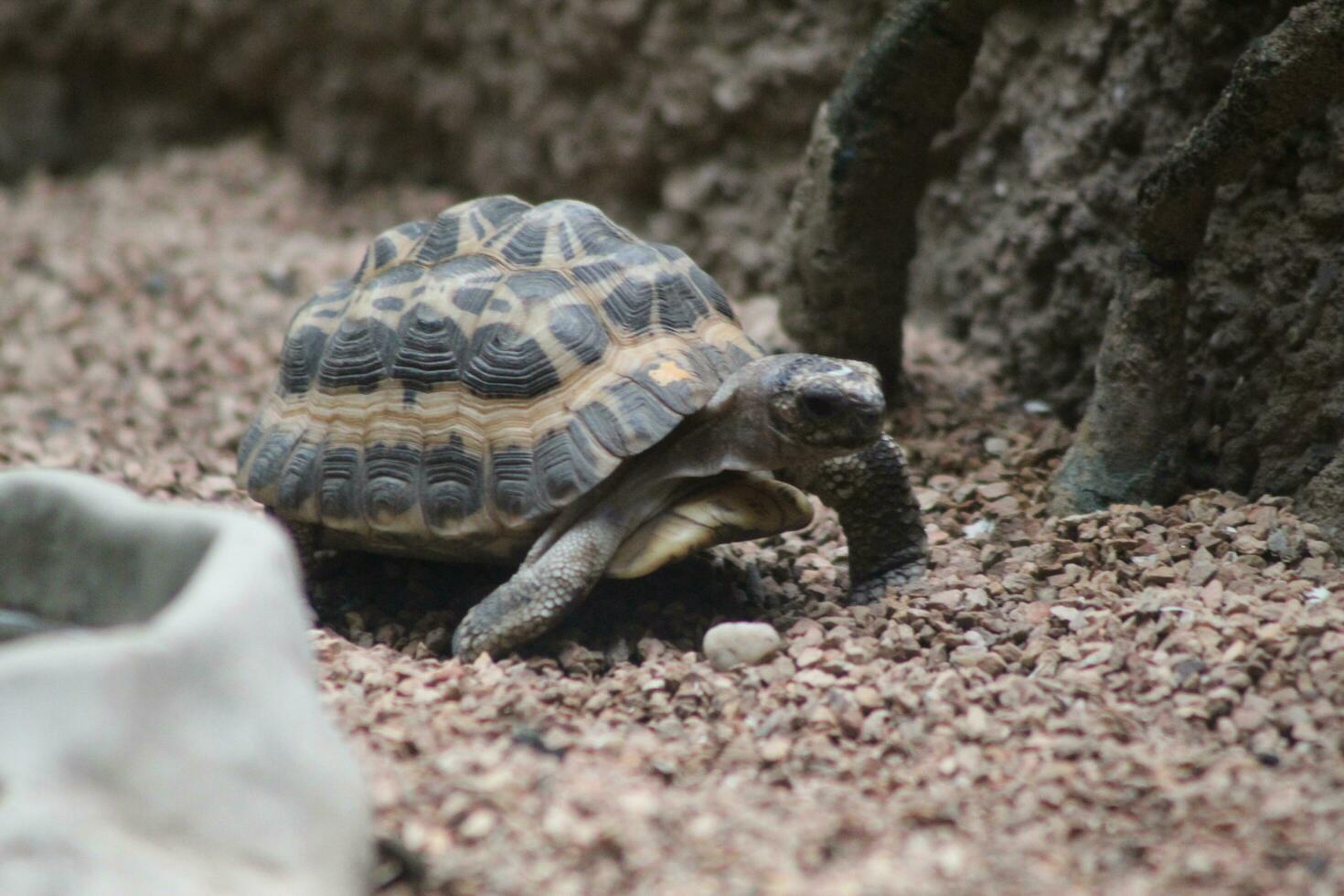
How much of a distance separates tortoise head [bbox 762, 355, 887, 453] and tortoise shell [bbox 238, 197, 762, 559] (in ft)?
0.71

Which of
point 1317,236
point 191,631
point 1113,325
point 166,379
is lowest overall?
point 166,379

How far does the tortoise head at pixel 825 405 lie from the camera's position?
125 inches

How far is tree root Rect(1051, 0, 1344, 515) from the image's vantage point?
10.8ft

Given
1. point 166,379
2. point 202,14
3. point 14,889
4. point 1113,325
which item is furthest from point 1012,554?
point 202,14

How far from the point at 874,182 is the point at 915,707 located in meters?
2.14

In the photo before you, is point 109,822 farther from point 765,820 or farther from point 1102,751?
point 1102,751

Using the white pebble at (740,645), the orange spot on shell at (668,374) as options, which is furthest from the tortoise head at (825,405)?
the white pebble at (740,645)

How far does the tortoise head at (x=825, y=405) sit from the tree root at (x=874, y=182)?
1.37m

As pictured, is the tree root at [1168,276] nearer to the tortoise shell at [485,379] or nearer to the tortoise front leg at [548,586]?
the tortoise shell at [485,379]

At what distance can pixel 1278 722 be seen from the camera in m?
2.65

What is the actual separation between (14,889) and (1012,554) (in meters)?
2.67

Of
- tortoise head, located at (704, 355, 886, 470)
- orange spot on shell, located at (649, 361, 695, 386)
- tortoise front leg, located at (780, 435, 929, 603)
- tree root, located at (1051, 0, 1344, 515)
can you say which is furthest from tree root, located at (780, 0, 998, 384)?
orange spot on shell, located at (649, 361, 695, 386)

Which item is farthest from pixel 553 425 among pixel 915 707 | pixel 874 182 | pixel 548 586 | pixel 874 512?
pixel 874 182

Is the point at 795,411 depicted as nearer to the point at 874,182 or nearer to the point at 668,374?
the point at 668,374
